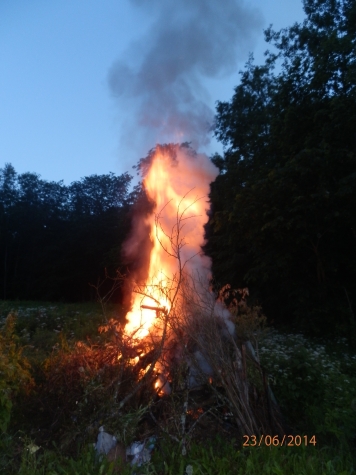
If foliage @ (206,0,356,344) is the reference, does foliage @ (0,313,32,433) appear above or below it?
below

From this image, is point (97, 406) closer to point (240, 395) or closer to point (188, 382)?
point (188, 382)

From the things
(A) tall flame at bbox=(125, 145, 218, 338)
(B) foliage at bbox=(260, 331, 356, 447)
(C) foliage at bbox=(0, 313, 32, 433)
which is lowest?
(B) foliage at bbox=(260, 331, 356, 447)

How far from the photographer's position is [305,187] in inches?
543

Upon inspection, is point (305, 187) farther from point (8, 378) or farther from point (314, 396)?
point (8, 378)

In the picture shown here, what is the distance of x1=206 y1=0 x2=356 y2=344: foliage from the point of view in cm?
1327

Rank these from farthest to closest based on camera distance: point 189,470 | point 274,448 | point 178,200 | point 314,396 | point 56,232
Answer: point 56,232
point 178,200
point 314,396
point 274,448
point 189,470

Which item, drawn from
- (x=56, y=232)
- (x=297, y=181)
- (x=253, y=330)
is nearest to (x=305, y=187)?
(x=297, y=181)

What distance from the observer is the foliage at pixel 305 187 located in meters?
13.3

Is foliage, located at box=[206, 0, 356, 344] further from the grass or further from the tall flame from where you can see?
the grass

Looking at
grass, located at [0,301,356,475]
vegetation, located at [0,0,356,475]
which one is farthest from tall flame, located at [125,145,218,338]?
grass, located at [0,301,356,475]

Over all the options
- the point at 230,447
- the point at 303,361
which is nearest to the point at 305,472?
the point at 230,447

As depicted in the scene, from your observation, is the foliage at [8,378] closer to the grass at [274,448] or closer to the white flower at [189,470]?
the grass at [274,448]

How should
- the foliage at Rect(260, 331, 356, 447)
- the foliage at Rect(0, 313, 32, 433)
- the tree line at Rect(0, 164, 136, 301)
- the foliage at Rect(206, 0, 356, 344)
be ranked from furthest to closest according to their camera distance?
1. the tree line at Rect(0, 164, 136, 301)
2. the foliage at Rect(206, 0, 356, 344)
3. the foliage at Rect(260, 331, 356, 447)
4. the foliage at Rect(0, 313, 32, 433)

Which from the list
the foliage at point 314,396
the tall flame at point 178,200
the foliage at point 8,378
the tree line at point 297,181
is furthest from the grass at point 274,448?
the tree line at point 297,181
